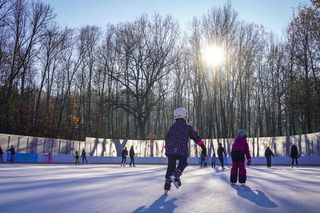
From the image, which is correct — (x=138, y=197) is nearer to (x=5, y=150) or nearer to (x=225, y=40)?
(x=5, y=150)

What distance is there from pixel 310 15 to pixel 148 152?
75.2 feet

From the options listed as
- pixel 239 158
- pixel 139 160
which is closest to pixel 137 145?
pixel 139 160

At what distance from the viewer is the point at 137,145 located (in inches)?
1730

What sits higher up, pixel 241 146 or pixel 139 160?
pixel 241 146

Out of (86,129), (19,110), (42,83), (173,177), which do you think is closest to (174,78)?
(86,129)

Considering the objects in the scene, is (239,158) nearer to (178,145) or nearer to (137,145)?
(178,145)

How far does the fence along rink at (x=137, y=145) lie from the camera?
3206cm

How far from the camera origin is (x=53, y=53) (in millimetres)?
48875

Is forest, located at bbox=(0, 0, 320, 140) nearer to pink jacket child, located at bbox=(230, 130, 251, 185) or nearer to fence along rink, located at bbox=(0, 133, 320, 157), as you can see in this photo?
fence along rink, located at bbox=(0, 133, 320, 157)

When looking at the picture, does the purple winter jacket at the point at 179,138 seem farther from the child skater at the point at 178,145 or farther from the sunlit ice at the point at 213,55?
Result: the sunlit ice at the point at 213,55

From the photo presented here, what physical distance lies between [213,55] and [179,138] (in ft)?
138

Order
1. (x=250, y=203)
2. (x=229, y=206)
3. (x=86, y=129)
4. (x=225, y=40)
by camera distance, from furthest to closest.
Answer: (x=86, y=129) < (x=225, y=40) < (x=250, y=203) < (x=229, y=206)

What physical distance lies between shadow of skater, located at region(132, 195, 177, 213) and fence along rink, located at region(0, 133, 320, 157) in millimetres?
27292

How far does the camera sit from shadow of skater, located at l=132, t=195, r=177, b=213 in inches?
184
